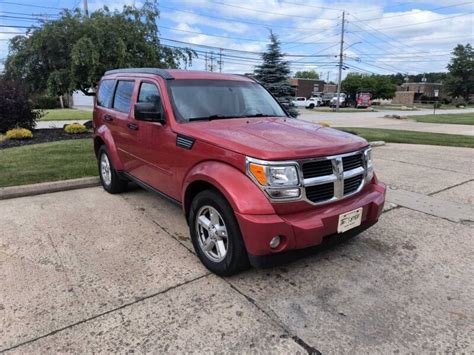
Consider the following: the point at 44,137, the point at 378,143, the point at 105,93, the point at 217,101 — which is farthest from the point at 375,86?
the point at 217,101

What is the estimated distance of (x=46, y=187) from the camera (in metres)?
5.80

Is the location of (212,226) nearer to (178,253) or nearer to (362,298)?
(178,253)

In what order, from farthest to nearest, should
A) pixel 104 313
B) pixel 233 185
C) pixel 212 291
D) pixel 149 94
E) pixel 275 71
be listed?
pixel 275 71
pixel 149 94
pixel 212 291
pixel 233 185
pixel 104 313

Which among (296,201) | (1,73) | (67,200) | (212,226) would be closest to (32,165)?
(67,200)

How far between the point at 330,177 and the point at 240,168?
2.54 ft

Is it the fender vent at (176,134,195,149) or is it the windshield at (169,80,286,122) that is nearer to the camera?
the fender vent at (176,134,195,149)

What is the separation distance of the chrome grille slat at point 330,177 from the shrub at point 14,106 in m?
11.1

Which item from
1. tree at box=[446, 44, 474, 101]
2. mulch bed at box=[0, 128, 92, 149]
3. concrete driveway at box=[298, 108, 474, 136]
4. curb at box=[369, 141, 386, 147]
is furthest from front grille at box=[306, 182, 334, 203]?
tree at box=[446, 44, 474, 101]

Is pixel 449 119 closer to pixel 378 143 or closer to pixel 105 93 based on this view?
pixel 378 143

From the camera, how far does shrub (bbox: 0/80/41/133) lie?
11.0 metres

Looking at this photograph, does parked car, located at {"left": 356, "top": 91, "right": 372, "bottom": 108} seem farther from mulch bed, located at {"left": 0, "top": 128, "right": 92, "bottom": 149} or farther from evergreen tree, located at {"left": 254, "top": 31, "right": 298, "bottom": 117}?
mulch bed, located at {"left": 0, "top": 128, "right": 92, "bottom": 149}

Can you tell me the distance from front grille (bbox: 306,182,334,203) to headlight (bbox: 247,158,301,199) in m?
0.13

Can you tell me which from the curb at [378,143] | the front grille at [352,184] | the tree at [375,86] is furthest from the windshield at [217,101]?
the tree at [375,86]

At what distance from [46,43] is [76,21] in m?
1.31
